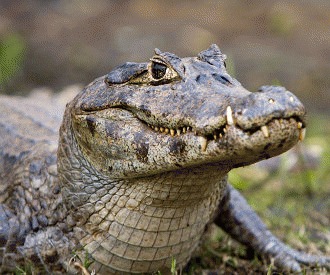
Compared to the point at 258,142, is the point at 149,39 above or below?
above

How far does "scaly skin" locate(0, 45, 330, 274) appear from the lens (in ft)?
8.92

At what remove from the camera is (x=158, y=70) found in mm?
3262

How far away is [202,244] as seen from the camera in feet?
13.6

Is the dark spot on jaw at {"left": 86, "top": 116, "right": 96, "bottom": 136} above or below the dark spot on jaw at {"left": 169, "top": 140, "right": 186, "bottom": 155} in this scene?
above

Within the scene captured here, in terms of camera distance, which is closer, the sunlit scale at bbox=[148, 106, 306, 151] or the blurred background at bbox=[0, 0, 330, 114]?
the sunlit scale at bbox=[148, 106, 306, 151]

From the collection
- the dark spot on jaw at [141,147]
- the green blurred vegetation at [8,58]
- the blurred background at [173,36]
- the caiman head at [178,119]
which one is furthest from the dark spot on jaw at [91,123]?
the blurred background at [173,36]

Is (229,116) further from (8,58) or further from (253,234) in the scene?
(8,58)

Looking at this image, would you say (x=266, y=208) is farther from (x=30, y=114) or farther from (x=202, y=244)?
(x=30, y=114)

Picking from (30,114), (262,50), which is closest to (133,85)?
(30,114)

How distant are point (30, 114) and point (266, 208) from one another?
2267 millimetres

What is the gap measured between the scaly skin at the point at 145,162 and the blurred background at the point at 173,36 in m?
6.75

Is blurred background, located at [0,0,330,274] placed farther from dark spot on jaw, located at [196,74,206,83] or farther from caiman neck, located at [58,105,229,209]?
dark spot on jaw, located at [196,74,206,83]

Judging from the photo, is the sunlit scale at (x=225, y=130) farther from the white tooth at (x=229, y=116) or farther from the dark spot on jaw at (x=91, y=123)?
the dark spot on jaw at (x=91, y=123)

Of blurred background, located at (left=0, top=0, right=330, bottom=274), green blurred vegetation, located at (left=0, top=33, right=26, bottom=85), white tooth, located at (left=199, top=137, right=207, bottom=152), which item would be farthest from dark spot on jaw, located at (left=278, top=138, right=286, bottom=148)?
green blurred vegetation, located at (left=0, top=33, right=26, bottom=85)
